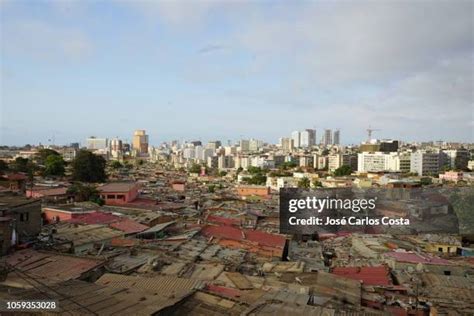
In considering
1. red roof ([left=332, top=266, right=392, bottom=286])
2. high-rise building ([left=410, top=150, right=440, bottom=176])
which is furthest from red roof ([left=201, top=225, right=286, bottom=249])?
high-rise building ([left=410, top=150, right=440, bottom=176])

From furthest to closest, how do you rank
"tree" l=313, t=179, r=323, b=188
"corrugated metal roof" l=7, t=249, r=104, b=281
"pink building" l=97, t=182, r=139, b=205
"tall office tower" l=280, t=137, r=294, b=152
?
"tall office tower" l=280, t=137, r=294, b=152 < "tree" l=313, t=179, r=323, b=188 < "pink building" l=97, t=182, r=139, b=205 < "corrugated metal roof" l=7, t=249, r=104, b=281

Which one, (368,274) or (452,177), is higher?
(452,177)

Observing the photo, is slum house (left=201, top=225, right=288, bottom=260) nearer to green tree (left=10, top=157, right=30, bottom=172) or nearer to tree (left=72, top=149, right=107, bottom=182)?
tree (left=72, top=149, right=107, bottom=182)

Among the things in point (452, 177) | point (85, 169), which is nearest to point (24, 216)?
point (85, 169)

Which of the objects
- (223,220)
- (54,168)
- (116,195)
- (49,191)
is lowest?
(223,220)

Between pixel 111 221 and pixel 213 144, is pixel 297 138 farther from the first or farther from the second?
pixel 111 221

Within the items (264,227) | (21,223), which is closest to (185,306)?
(21,223)
